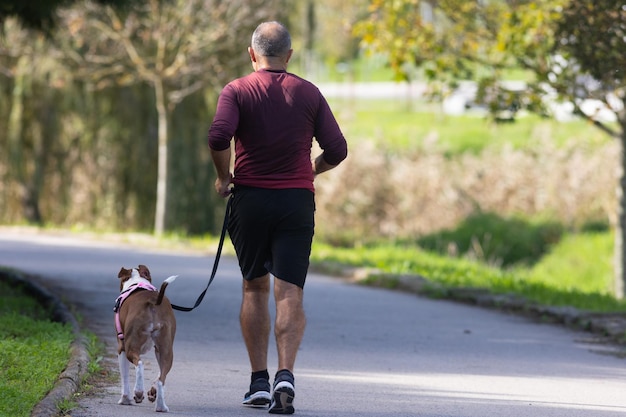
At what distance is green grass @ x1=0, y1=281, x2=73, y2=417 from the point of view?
7.06m

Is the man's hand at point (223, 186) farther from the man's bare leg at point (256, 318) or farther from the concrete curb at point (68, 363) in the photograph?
A: the concrete curb at point (68, 363)

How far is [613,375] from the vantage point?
32.1ft

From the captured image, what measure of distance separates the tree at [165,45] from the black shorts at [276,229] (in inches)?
651

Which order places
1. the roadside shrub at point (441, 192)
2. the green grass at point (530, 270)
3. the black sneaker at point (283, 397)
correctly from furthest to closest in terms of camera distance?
the roadside shrub at point (441, 192) < the green grass at point (530, 270) < the black sneaker at point (283, 397)

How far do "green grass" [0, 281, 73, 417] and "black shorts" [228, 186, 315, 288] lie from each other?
145cm

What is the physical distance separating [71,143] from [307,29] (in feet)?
36.6

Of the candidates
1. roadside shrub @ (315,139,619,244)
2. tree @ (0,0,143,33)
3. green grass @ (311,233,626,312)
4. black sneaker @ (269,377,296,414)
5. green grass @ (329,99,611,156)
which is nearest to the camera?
black sneaker @ (269,377,296,414)

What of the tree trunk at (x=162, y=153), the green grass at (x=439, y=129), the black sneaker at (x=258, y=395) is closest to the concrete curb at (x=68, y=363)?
the black sneaker at (x=258, y=395)

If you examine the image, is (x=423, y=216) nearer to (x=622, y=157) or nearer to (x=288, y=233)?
(x=622, y=157)

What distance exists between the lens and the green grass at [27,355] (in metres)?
7.06

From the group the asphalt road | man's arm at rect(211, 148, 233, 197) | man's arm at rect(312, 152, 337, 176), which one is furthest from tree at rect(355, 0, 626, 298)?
man's arm at rect(211, 148, 233, 197)

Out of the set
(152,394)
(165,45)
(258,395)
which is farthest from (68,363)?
(165,45)

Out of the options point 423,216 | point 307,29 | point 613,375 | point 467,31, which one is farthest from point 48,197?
point 613,375

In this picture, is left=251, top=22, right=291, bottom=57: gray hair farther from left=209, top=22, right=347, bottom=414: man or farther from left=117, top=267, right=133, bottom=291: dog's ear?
left=117, top=267, right=133, bottom=291: dog's ear
